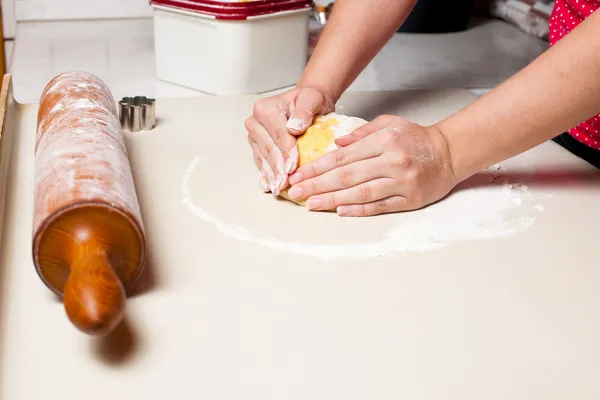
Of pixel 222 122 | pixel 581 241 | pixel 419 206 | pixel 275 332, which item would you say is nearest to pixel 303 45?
pixel 222 122

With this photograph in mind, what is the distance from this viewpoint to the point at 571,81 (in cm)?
89

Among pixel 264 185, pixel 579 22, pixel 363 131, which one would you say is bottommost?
pixel 264 185

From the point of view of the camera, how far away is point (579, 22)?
3.86ft

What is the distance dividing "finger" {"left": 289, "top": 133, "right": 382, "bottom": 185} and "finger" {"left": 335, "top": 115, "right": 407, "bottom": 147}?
0.02m

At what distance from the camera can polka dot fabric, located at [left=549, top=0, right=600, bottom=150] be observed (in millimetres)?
1147

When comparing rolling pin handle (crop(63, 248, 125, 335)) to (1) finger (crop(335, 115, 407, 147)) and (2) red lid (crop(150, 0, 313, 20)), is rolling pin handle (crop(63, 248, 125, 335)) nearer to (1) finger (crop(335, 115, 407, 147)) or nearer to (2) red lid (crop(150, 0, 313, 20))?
(1) finger (crop(335, 115, 407, 147))

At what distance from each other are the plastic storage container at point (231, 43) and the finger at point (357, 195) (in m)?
0.52

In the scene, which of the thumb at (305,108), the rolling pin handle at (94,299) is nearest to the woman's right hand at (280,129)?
the thumb at (305,108)

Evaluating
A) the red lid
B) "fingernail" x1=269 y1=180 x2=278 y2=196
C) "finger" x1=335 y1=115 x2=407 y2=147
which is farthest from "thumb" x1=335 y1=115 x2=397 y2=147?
the red lid

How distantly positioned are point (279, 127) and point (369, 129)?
0.14 metres

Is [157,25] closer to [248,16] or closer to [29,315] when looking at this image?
[248,16]

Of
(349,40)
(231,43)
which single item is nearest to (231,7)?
(231,43)

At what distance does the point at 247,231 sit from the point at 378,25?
1.71ft

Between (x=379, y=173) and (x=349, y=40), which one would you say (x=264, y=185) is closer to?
(x=379, y=173)
